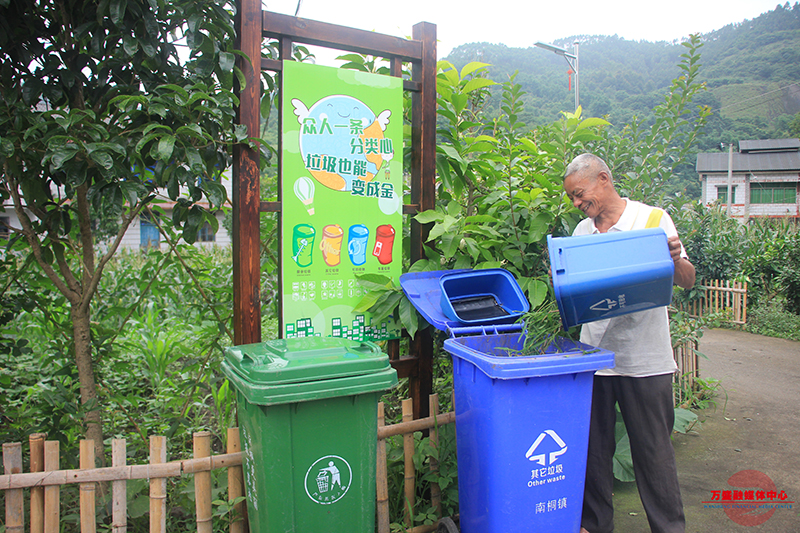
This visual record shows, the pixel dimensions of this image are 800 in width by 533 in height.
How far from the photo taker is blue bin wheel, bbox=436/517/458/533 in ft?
7.96

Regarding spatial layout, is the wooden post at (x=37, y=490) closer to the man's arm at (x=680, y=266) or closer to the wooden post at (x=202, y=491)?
the wooden post at (x=202, y=491)

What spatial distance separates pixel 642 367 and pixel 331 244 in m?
1.75

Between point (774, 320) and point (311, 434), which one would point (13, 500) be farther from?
point (774, 320)

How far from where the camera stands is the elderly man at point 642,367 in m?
2.39

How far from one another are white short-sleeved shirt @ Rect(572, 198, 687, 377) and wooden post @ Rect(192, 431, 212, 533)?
2.03m

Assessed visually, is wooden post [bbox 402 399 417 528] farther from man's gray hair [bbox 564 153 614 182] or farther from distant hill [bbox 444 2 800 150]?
distant hill [bbox 444 2 800 150]

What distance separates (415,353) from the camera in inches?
125

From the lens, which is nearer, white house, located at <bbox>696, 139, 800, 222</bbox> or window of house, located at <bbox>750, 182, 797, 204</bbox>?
window of house, located at <bbox>750, 182, 797, 204</bbox>

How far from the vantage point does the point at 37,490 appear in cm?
212

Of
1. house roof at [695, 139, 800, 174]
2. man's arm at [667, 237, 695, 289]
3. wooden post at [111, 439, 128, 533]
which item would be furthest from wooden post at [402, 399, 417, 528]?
house roof at [695, 139, 800, 174]

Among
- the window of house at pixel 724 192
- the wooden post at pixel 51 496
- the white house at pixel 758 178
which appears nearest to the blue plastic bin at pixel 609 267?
the wooden post at pixel 51 496

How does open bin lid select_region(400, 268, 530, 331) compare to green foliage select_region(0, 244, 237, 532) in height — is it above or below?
above

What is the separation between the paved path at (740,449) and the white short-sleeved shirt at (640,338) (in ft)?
3.78

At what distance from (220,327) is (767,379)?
22.6ft
